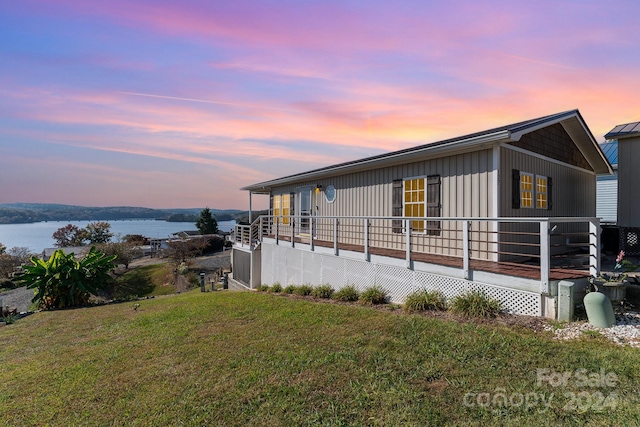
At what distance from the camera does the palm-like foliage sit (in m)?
12.7

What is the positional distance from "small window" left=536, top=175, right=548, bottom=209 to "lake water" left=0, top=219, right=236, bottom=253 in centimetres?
2997

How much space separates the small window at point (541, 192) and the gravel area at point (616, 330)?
4663mm

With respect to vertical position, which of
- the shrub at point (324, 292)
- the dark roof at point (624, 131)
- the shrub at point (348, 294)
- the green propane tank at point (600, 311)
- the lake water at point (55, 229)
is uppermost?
the dark roof at point (624, 131)

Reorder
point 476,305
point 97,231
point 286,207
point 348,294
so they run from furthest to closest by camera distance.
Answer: point 97,231, point 286,207, point 348,294, point 476,305

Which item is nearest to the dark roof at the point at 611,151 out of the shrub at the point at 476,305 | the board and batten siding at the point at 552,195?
the board and batten siding at the point at 552,195

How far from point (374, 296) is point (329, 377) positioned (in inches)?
147

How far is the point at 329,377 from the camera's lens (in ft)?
12.6

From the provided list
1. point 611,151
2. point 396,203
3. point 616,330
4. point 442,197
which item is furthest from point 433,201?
point 611,151

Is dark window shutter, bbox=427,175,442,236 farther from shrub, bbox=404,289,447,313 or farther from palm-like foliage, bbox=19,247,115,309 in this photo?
palm-like foliage, bbox=19,247,115,309

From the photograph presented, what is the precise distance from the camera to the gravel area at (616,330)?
434 cm

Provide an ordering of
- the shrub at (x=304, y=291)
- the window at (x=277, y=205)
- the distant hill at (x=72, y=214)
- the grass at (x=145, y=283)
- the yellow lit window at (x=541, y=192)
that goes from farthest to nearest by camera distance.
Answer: the distant hill at (x=72, y=214) → the grass at (x=145, y=283) → the window at (x=277, y=205) → the shrub at (x=304, y=291) → the yellow lit window at (x=541, y=192)

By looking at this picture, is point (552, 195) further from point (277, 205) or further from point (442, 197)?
point (277, 205)

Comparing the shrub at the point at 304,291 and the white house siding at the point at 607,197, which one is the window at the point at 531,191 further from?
the white house siding at the point at 607,197

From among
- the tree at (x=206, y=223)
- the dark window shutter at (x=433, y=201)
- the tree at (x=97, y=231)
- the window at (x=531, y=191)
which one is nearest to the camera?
the window at (x=531, y=191)
